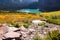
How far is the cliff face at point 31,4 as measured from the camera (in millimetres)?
30212

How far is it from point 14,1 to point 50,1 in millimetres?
6435

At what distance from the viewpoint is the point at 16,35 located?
41.1 feet

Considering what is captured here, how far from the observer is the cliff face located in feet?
99.1

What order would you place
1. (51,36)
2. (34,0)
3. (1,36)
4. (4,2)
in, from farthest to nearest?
(34,0) → (4,2) → (1,36) → (51,36)

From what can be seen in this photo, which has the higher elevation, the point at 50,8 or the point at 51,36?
the point at 51,36

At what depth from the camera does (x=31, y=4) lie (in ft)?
106

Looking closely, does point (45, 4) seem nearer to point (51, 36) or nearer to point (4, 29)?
point (4, 29)

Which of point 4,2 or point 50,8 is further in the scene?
point 50,8

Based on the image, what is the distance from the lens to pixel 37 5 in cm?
3378

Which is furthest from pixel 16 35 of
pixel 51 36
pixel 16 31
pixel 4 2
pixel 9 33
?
pixel 4 2

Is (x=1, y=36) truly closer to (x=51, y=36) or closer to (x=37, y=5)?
(x=51, y=36)

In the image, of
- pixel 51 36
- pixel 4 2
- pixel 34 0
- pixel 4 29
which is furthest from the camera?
pixel 34 0

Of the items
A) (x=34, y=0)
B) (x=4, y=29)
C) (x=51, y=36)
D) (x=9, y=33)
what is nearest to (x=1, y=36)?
(x=9, y=33)

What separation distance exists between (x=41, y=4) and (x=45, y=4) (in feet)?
3.33
